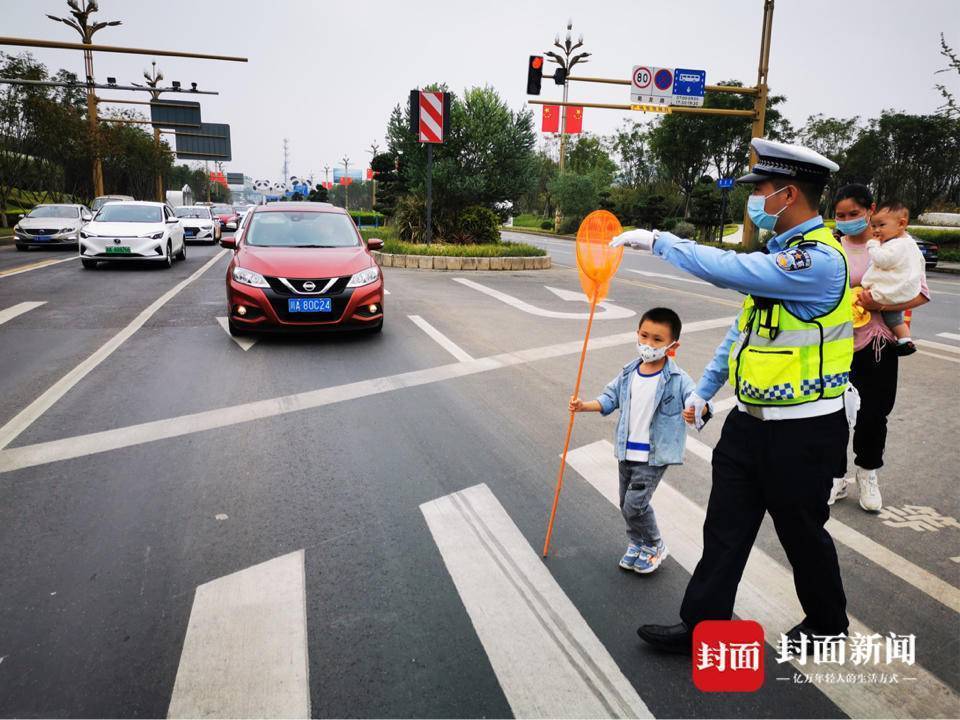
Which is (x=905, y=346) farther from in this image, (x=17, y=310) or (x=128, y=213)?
(x=128, y=213)

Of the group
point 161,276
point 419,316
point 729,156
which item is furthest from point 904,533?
point 729,156

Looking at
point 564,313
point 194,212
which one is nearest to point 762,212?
point 564,313

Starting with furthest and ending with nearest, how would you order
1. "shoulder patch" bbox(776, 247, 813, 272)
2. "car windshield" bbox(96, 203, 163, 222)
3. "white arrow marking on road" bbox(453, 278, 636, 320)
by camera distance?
1. "car windshield" bbox(96, 203, 163, 222)
2. "white arrow marking on road" bbox(453, 278, 636, 320)
3. "shoulder patch" bbox(776, 247, 813, 272)

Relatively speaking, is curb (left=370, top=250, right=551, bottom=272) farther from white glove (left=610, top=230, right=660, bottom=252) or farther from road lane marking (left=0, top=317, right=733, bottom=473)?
white glove (left=610, top=230, right=660, bottom=252)

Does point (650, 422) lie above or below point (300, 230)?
below

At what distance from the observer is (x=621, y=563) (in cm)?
318

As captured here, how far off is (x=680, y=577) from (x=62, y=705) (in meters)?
2.45

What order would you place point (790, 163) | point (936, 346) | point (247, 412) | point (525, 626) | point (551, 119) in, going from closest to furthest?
1. point (790, 163)
2. point (525, 626)
3. point (247, 412)
4. point (936, 346)
5. point (551, 119)

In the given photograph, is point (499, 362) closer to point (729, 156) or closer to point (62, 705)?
point (62, 705)

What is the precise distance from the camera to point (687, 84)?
2216cm

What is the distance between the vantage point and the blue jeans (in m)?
3.04

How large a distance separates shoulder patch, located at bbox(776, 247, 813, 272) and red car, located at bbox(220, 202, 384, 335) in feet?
20.4

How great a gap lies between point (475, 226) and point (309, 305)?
46.1 ft

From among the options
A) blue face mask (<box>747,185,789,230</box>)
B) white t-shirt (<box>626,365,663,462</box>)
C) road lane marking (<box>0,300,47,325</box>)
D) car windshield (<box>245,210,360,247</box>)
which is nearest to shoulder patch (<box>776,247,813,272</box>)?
blue face mask (<box>747,185,789,230</box>)
